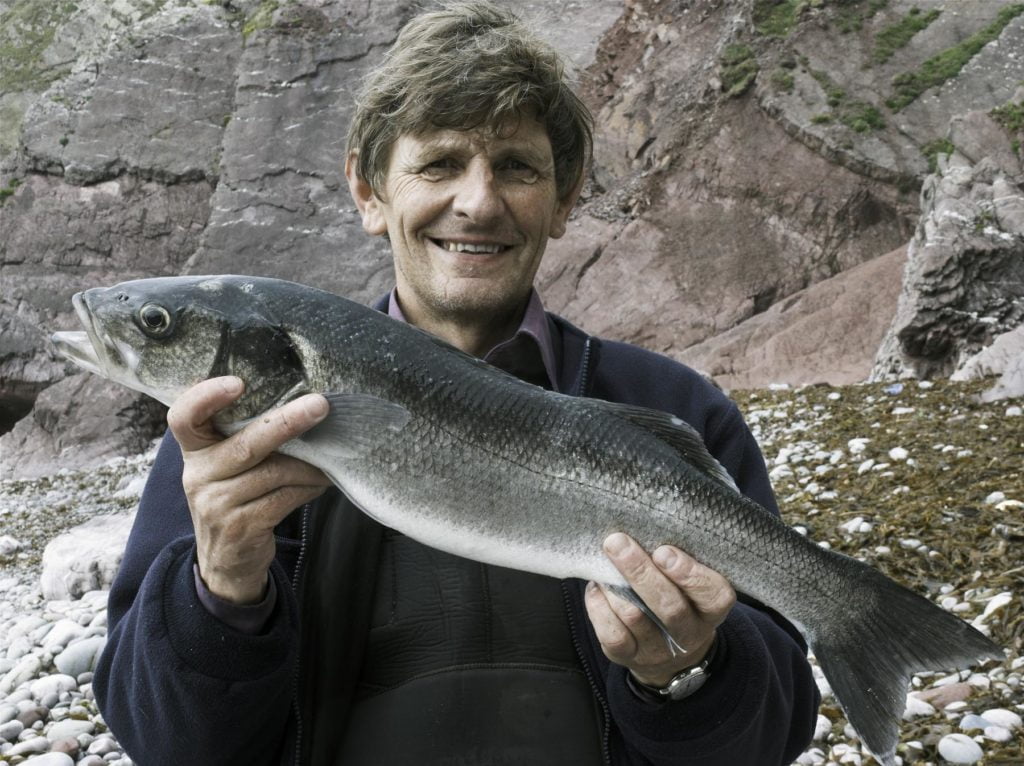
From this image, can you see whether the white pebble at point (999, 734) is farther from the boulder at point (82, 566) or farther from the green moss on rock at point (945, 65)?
the green moss on rock at point (945, 65)

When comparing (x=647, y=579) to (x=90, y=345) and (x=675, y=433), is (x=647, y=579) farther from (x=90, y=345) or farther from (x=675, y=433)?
(x=90, y=345)

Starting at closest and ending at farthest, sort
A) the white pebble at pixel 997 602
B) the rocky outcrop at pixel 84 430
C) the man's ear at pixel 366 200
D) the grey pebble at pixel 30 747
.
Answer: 1. the man's ear at pixel 366 200
2. the white pebble at pixel 997 602
3. the grey pebble at pixel 30 747
4. the rocky outcrop at pixel 84 430

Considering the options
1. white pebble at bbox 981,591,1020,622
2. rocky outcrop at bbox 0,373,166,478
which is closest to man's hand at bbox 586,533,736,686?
Result: white pebble at bbox 981,591,1020,622

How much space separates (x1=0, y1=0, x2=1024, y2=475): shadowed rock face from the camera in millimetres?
15844

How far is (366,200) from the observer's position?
10.4ft

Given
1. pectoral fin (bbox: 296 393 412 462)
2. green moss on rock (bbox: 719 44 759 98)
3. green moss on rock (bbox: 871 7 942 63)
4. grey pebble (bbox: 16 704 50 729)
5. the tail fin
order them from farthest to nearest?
green moss on rock (bbox: 719 44 759 98)
green moss on rock (bbox: 871 7 942 63)
grey pebble (bbox: 16 704 50 729)
the tail fin
pectoral fin (bbox: 296 393 412 462)

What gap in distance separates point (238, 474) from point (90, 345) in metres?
0.51

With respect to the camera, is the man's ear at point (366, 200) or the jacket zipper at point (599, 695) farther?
the man's ear at point (366, 200)

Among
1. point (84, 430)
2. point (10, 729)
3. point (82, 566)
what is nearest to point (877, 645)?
point (10, 729)

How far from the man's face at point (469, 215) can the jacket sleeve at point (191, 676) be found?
38.7 inches

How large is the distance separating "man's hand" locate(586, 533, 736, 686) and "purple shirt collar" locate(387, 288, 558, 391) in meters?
0.77

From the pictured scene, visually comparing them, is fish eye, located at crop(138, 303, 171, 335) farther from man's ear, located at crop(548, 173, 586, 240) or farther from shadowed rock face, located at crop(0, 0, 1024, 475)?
shadowed rock face, located at crop(0, 0, 1024, 475)

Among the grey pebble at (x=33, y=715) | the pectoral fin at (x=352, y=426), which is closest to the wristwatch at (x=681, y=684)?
the pectoral fin at (x=352, y=426)

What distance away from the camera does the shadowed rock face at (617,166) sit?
15844mm
